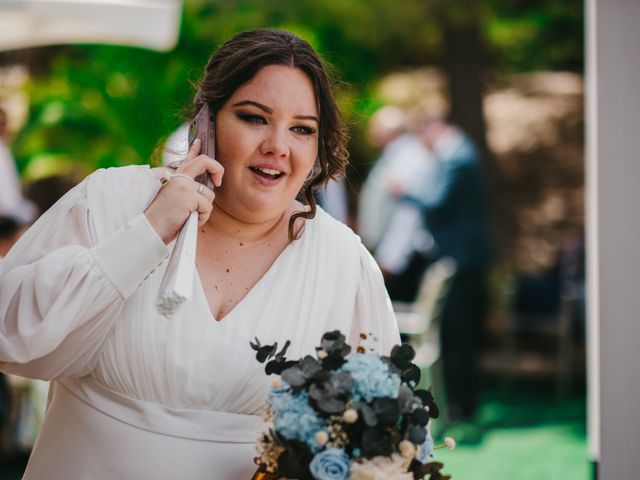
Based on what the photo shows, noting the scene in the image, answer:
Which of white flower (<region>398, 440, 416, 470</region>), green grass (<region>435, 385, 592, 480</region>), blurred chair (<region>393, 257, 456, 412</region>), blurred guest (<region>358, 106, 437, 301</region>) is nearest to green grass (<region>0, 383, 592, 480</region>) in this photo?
green grass (<region>435, 385, 592, 480</region>)

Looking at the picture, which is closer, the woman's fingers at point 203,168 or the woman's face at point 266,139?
the woman's fingers at point 203,168

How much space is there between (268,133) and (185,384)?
74 cm

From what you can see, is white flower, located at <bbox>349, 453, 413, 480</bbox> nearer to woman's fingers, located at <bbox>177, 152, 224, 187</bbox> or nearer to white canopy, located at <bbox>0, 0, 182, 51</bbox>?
woman's fingers, located at <bbox>177, 152, 224, 187</bbox>

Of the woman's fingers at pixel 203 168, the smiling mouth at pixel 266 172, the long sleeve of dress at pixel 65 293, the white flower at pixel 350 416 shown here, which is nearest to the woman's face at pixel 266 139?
the smiling mouth at pixel 266 172

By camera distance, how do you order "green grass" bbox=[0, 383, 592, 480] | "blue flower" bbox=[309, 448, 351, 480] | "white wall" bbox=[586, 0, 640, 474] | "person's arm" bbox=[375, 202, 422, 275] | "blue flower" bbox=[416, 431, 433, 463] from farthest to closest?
"person's arm" bbox=[375, 202, 422, 275]
"green grass" bbox=[0, 383, 592, 480]
"white wall" bbox=[586, 0, 640, 474]
"blue flower" bbox=[416, 431, 433, 463]
"blue flower" bbox=[309, 448, 351, 480]

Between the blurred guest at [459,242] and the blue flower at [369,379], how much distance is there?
21.5 feet

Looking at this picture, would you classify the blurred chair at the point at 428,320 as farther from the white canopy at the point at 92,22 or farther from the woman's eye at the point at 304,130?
the woman's eye at the point at 304,130

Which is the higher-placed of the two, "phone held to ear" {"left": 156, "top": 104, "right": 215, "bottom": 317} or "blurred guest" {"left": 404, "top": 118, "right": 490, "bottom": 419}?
"phone held to ear" {"left": 156, "top": 104, "right": 215, "bottom": 317}

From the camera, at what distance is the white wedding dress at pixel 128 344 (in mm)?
2434

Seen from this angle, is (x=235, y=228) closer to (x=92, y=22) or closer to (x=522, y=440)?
(x=92, y=22)

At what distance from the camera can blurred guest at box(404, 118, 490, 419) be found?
880 centimetres

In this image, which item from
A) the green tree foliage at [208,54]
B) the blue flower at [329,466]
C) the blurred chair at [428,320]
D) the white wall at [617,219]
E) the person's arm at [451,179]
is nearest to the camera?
the blue flower at [329,466]

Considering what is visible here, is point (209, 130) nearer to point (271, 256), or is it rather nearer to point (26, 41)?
point (271, 256)

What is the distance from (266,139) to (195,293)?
478 millimetres
